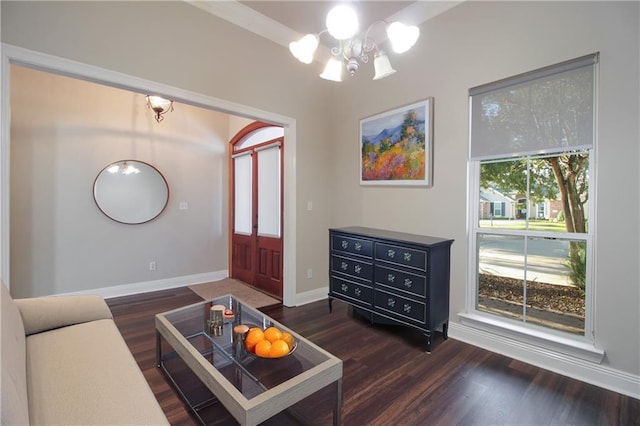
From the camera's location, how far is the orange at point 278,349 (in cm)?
160

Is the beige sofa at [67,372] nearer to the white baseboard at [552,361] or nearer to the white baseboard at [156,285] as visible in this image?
the white baseboard at [156,285]

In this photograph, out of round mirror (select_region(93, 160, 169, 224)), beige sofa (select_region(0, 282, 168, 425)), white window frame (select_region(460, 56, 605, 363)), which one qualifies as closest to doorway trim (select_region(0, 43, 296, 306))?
beige sofa (select_region(0, 282, 168, 425))

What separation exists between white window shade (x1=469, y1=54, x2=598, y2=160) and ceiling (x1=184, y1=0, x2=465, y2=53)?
0.99m

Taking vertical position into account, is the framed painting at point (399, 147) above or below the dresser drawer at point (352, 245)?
above

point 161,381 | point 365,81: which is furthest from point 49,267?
point 365,81

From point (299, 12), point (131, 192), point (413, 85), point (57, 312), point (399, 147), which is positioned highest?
point (299, 12)

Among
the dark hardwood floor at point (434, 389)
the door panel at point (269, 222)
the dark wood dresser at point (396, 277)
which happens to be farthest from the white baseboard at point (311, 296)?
the dark hardwood floor at point (434, 389)

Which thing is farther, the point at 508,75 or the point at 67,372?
the point at 508,75

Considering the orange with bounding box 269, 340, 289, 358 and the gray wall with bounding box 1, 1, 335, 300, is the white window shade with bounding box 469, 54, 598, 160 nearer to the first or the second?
the gray wall with bounding box 1, 1, 335, 300

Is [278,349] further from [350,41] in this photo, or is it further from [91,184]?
[91,184]

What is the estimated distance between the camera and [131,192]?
390 cm

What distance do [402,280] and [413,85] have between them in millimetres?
1962

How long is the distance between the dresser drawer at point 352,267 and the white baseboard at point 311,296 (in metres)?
0.64

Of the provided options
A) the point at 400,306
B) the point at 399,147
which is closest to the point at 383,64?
the point at 399,147
